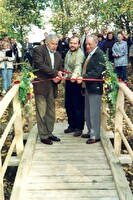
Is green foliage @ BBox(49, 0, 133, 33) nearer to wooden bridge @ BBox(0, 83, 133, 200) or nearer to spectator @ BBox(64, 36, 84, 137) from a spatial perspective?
spectator @ BBox(64, 36, 84, 137)

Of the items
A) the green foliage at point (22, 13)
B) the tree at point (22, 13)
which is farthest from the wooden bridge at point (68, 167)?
the tree at point (22, 13)

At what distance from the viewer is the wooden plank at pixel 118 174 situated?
13.9ft

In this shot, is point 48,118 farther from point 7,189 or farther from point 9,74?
point 9,74

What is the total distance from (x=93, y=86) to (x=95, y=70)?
27cm

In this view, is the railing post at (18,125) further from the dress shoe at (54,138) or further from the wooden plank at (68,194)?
the wooden plank at (68,194)

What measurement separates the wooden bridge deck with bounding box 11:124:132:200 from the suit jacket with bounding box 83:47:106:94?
1.00 metres

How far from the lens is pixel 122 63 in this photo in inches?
448

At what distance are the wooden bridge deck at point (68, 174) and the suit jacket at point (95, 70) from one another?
999 millimetres

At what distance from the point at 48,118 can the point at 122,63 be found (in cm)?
581

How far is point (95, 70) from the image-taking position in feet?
19.1

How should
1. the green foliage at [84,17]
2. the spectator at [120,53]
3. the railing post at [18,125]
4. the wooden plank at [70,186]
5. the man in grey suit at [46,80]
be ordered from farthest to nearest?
the green foliage at [84,17]
the spectator at [120,53]
the man in grey suit at [46,80]
the railing post at [18,125]
the wooden plank at [70,186]

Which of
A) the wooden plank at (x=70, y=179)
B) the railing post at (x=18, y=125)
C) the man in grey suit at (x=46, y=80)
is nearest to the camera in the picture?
the wooden plank at (x=70, y=179)

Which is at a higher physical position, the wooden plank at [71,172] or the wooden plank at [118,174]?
the wooden plank at [118,174]

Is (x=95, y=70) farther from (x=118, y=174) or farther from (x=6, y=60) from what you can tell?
(x=6, y=60)
